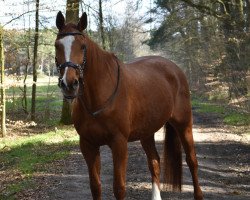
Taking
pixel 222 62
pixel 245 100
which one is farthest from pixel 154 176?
pixel 222 62

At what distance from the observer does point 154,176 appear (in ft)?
18.9

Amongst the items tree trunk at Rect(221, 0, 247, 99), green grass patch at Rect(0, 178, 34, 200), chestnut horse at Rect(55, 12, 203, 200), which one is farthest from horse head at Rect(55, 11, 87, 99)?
tree trunk at Rect(221, 0, 247, 99)

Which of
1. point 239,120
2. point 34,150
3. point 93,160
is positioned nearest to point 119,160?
point 93,160

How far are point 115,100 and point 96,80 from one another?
0.31m

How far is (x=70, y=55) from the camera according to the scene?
3.53 m

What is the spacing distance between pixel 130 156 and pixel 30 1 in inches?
302

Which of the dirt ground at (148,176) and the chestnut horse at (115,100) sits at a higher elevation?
the chestnut horse at (115,100)

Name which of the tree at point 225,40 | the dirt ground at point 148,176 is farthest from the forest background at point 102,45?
the dirt ground at point 148,176

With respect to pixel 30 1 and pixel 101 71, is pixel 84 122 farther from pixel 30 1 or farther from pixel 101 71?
pixel 30 1

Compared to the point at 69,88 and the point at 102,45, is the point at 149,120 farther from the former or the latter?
the point at 102,45

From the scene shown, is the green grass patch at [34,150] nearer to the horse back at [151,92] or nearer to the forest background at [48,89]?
the forest background at [48,89]

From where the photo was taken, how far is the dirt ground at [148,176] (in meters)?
6.12

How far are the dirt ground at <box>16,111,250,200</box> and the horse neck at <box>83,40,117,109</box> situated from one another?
239cm

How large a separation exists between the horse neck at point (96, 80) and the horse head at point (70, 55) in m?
0.23
